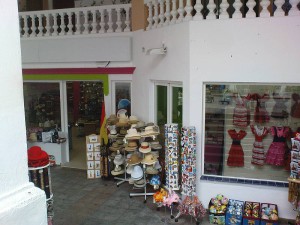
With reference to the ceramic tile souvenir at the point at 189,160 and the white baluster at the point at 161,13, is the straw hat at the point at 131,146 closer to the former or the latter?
the ceramic tile souvenir at the point at 189,160

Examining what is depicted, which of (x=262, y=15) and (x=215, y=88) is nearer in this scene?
(x=262, y=15)

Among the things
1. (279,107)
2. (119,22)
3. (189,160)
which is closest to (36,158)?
(189,160)

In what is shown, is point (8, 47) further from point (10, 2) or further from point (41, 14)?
point (41, 14)

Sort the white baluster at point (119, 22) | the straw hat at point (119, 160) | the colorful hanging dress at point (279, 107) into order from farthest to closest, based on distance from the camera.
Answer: the white baluster at point (119, 22), the straw hat at point (119, 160), the colorful hanging dress at point (279, 107)

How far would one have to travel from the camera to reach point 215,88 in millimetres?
5469

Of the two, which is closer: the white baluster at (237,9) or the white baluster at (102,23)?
the white baluster at (237,9)

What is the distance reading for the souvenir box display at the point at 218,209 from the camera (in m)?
5.20

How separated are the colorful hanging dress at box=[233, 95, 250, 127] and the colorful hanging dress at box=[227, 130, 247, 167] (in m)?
0.17

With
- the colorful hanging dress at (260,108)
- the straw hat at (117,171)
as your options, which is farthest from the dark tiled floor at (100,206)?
the colorful hanging dress at (260,108)

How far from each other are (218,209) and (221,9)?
3300 millimetres

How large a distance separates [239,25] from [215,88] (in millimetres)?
1106

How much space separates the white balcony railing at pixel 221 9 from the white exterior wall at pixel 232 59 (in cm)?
11

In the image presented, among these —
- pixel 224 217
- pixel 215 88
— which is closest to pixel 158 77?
pixel 215 88

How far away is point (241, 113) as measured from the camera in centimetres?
558
